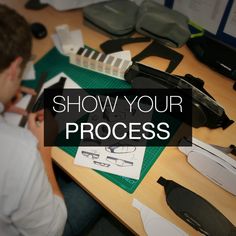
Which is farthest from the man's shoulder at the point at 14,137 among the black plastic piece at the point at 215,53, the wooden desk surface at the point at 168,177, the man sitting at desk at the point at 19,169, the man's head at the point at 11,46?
the black plastic piece at the point at 215,53

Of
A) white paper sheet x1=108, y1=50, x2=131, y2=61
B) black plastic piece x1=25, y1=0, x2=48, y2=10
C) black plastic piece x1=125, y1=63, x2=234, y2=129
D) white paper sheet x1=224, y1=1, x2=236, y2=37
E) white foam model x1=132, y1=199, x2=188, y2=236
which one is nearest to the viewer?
white foam model x1=132, y1=199, x2=188, y2=236

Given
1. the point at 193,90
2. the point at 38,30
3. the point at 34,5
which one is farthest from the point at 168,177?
the point at 34,5

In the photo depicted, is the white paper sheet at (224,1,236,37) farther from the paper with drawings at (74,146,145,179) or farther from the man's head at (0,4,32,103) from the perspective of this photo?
the man's head at (0,4,32,103)

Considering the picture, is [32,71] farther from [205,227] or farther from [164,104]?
[205,227]

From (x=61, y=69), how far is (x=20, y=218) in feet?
1.94

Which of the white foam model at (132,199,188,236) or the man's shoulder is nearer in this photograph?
the man's shoulder

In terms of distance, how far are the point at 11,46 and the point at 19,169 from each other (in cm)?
28

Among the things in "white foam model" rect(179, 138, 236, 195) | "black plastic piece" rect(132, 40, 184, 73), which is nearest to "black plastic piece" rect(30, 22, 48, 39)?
"black plastic piece" rect(132, 40, 184, 73)

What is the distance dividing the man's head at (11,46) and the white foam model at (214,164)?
19.7 inches

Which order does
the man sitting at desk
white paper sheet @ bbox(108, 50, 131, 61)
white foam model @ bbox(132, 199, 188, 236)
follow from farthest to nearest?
white paper sheet @ bbox(108, 50, 131, 61) → white foam model @ bbox(132, 199, 188, 236) → the man sitting at desk

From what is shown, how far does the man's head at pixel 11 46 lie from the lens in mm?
663

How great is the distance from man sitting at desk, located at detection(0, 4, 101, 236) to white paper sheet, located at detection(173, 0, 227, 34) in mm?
649

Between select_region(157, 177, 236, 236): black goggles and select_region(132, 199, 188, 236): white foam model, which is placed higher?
select_region(157, 177, 236, 236): black goggles

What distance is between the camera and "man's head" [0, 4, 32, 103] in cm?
66
